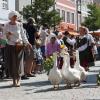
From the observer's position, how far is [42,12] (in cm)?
4853

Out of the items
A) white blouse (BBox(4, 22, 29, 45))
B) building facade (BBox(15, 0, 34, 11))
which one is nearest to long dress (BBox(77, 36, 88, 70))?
white blouse (BBox(4, 22, 29, 45))

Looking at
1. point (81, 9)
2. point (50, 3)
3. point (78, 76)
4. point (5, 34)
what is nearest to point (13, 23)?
point (5, 34)

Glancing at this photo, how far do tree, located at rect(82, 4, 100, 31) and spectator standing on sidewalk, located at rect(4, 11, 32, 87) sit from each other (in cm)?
5446

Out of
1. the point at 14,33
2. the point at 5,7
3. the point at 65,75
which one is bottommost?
the point at 65,75

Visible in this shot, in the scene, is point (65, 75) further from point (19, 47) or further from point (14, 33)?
point (14, 33)

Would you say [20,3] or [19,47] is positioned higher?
[20,3]

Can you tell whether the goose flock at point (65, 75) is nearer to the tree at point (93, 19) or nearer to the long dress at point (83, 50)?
the long dress at point (83, 50)

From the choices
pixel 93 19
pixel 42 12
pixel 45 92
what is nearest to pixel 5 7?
pixel 42 12

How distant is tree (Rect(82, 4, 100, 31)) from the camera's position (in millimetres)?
68000

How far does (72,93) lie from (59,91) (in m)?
0.52

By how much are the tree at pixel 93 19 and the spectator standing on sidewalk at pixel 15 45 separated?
2144 inches

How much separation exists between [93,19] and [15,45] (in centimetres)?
5713

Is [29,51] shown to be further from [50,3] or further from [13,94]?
[50,3]

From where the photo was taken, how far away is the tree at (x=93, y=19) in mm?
68000
